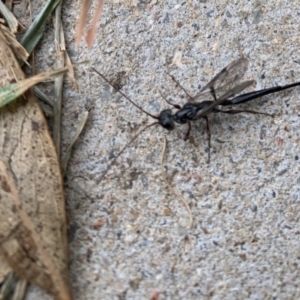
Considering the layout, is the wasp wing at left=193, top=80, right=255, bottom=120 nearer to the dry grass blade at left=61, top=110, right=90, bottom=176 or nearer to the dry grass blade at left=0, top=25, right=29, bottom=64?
the dry grass blade at left=61, top=110, right=90, bottom=176

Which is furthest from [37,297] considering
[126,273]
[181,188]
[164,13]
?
[164,13]

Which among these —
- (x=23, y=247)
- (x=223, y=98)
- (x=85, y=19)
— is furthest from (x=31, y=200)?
(x=223, y=98)

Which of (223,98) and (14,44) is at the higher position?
(223,98)

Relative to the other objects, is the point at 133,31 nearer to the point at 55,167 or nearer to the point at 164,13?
the point at 164,13

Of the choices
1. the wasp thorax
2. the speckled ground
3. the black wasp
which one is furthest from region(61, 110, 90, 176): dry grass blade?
the wasp thorax

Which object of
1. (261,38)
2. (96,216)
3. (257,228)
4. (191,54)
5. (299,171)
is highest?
(261,38)

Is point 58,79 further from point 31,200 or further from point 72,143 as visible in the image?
point 31,200

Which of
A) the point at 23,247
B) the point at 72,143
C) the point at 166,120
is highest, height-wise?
the point at 166,120
